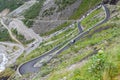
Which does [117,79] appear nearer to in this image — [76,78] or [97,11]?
[76,78]

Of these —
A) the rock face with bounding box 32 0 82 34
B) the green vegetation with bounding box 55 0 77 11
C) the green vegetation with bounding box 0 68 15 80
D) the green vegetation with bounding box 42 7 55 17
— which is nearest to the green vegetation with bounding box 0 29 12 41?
the rock face with bounding box 32 0 82 34

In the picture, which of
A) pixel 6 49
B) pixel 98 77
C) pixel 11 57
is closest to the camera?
pixel 98 77

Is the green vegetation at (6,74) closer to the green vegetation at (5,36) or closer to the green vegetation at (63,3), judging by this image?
the green vegetation at (5,36)

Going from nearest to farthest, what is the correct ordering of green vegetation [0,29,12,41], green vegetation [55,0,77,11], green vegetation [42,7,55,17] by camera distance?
green vegetation [55,0,77,11] → green vegetation [42,7,55,17] → green vegetation [0,29,12,41]

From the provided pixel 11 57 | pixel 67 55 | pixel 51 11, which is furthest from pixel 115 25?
pixel 51 11

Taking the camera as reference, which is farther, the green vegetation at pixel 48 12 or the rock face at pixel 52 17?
the green vegetation at pixel 48 12

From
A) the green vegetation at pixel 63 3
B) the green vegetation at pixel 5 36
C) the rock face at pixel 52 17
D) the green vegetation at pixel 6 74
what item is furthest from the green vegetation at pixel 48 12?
the green vegetation at pixel 6 74

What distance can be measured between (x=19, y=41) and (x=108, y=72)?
164843mm

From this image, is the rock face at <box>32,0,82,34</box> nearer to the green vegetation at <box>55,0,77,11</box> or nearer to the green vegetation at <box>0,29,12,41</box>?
the green vegetation at <box>55,0,77,11</box>

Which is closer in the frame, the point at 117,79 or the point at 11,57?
the point at 117,79

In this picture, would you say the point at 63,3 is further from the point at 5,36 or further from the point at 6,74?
the point at 6,74

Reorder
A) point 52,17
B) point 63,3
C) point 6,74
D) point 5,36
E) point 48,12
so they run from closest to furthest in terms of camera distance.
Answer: point 6,74 < point 52,17 < point 63,3 < point 48,12 < point 5,36

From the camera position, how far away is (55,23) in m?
180

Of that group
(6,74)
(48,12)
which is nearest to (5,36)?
(48,12)
